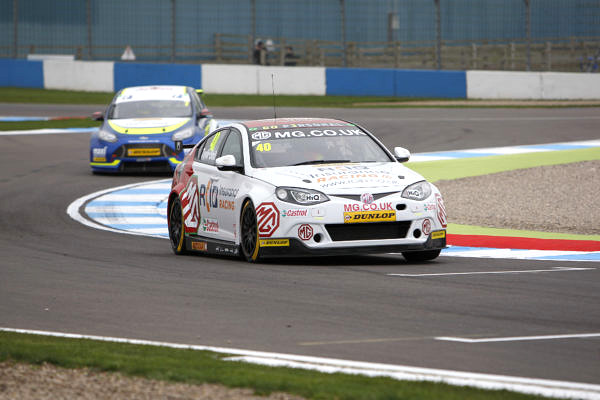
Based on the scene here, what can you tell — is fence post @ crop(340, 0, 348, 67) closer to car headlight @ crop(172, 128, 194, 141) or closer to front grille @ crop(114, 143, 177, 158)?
car headlight @ crop(172, 128, 194, 141)

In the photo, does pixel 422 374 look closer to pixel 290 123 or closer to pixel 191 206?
pixel 290 123

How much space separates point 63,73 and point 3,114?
423 inches

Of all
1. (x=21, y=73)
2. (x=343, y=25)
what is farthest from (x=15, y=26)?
(x=343, y=25)

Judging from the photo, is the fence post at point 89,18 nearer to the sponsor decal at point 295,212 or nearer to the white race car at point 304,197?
the white race car at point 304,197

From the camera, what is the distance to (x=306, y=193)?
1060 centimetres

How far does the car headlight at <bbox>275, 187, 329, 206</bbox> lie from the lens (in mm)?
10539

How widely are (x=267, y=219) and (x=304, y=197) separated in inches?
15.1

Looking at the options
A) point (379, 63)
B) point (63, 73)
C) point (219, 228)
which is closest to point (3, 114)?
point (63, 73)

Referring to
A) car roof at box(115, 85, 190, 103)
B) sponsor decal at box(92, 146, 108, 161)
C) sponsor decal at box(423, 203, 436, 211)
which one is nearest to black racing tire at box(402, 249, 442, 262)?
sponsor decal at box(423, 203, 436, 211)

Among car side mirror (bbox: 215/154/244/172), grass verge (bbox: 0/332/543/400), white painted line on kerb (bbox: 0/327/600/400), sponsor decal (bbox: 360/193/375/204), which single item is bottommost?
white painted line on kerb (bbox: 0/327/600/400)

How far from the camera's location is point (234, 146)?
11969 mm

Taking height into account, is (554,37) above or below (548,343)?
above

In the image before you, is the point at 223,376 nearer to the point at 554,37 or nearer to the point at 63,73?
the point at 554,37

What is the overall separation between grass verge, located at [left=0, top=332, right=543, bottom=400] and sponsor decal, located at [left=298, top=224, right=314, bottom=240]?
3701 mm
